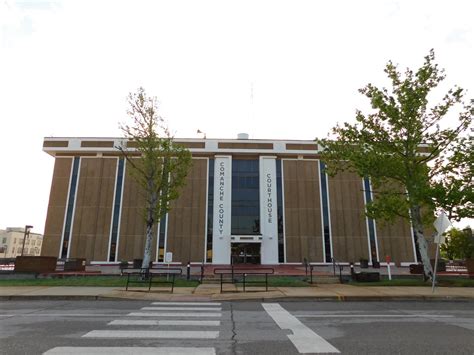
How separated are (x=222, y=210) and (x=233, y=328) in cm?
2950

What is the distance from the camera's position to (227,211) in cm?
3666

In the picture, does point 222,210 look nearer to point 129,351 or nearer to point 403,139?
point 403,139

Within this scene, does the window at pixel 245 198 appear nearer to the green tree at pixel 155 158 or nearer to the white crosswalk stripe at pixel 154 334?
the green tree at pixel 155 158

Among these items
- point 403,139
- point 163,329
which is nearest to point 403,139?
point 403,139

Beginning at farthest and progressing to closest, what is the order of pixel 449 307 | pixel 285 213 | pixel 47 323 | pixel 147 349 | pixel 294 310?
pixel 285 213
pixel 449 307
pixel 294 310
pixel 47 323
pixel 147 349

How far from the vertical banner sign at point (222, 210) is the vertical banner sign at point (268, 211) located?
3.79m

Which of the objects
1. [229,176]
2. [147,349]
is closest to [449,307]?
[147,349]

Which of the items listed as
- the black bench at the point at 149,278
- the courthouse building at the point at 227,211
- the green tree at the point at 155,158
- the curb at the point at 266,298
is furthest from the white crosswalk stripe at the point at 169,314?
the courthouse building at the point at 227,211

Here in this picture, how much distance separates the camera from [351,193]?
37719 millimetres

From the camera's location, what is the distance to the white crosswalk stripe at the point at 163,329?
5.35 meters

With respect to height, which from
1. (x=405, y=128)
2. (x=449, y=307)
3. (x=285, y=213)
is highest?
(x=405, y=128)

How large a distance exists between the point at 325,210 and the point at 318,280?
19.8 metres

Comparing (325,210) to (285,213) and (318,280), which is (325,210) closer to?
(285,213)

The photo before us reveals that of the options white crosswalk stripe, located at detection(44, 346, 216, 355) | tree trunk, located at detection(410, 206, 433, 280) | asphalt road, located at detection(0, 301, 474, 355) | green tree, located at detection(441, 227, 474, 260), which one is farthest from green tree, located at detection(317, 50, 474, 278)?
green tree, located at detection(441, 227, 474, 260)
